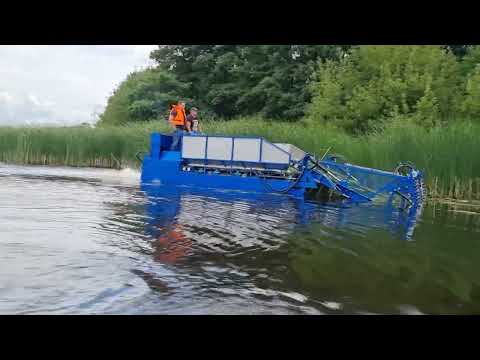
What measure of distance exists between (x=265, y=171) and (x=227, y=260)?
28.7ft

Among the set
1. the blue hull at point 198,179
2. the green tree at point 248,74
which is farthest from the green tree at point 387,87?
the blue hull at point 198,179

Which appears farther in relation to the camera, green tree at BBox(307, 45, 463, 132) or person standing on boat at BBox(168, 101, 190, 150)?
green tree at BBox(307, 45, 463, 132)

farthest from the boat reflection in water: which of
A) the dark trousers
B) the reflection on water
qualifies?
the dark trousers

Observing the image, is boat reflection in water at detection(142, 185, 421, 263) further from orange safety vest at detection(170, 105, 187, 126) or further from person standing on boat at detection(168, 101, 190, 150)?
orange safety vest at detection(170, 105, 187, 126)

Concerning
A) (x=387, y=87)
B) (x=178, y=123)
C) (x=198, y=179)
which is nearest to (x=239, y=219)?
(x=198, y=179)

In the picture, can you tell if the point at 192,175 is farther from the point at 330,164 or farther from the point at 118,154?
the point at 118,154

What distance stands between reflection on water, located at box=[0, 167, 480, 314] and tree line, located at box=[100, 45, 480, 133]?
32.9 ft

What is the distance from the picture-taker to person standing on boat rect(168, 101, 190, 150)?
1572 cm

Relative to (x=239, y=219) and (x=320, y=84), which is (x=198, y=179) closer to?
(x=239, y=219)

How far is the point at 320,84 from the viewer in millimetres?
27516

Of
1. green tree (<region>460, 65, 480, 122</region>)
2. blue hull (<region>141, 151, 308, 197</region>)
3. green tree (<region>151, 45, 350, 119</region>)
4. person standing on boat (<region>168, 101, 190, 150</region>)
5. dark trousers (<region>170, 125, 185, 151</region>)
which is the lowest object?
blue hull (<region>141, 151, 308, 197</region>)
